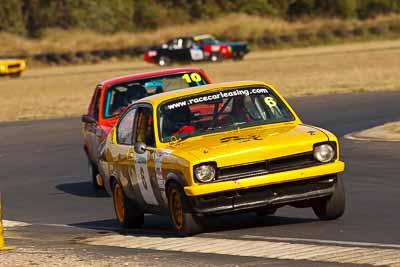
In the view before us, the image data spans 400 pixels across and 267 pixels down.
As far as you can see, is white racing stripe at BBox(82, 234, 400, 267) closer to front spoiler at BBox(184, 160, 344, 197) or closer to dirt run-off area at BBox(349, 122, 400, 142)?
front spoiler at BBox(184, 160, 344, 197)

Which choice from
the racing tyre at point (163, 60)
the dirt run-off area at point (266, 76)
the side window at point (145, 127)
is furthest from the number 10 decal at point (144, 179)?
the racing tyre at point (163, 60)

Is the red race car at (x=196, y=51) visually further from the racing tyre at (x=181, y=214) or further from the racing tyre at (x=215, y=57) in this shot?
the racing tyre at (x=181, y=214)

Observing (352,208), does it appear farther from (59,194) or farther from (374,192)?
(59,194)

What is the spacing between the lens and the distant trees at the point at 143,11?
83188 mm

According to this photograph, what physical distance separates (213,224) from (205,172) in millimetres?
1526

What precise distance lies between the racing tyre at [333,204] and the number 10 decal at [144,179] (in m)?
1.58

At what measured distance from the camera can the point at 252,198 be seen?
10.8 metres

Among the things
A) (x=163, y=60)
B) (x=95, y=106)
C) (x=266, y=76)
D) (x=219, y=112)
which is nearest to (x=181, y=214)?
(x=219, y=112)

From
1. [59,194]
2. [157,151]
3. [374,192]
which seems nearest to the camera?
[157,151]

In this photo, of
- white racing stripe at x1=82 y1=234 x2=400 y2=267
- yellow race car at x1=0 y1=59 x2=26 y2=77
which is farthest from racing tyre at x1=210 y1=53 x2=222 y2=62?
white racing stripe at x1=82 y1=234 x2=400 y2=267

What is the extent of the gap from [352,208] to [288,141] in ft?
6.15

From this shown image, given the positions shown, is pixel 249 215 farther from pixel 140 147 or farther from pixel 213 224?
pixel 140 147

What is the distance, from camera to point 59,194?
16875 mm

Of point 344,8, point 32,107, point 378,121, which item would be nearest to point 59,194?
point 378,121
